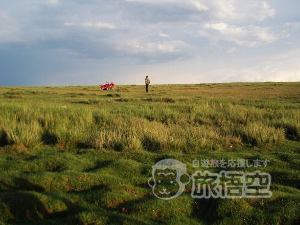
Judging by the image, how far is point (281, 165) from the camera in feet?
28.2

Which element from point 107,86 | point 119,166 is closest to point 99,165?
point 119,166

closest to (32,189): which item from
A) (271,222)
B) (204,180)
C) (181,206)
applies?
(181,206)

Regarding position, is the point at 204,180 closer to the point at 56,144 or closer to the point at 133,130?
the point at 133,130

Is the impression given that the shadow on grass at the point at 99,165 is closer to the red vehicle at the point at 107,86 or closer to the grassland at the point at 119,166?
the grassland at the point at 119,166

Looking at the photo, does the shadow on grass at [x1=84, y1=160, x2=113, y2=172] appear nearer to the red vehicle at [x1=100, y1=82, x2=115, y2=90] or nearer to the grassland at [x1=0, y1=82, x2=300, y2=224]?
the grassland at [x1=0, y1=82, x2=300, y2=224]

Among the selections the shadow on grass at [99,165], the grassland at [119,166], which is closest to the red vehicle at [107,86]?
the grassland at [119,166]

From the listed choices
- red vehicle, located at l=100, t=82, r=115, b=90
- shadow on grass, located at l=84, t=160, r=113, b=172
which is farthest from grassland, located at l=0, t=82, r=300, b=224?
red vehicle, located at l=100, t=82, r=115, b=90

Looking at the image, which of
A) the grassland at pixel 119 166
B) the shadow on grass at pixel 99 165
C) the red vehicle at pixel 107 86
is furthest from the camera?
the red vehicle at pixel 107 86

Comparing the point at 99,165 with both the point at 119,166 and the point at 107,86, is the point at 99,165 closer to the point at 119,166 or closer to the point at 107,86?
the point at 119,166

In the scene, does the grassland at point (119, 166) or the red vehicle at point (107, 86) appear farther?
the red vehicle at point (107, 86)

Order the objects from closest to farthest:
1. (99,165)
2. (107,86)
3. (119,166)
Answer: (119,166), (99,165), (107,86)

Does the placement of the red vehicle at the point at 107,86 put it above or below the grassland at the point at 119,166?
above

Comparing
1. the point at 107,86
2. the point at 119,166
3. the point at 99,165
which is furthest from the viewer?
the point at 107,86

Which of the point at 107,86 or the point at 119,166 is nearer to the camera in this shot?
the point at 119,166
